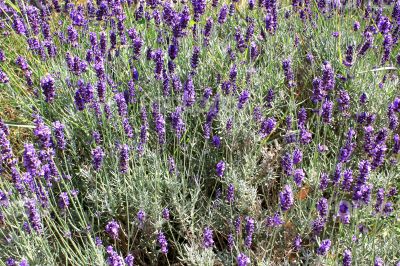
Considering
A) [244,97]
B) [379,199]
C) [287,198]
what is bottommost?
[379,199]

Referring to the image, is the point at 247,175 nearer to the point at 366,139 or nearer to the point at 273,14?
the point at 366,139

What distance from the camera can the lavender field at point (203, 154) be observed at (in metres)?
2.19

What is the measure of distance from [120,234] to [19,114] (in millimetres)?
1461

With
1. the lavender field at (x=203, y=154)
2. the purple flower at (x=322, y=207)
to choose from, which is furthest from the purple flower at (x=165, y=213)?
the purple flower at (x=322, y=207)

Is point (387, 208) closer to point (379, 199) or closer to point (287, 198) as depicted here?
point (379, 199)

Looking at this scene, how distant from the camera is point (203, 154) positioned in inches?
101

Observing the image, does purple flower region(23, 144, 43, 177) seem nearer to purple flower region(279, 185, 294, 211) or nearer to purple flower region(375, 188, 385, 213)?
purple flower region(279, 185, 294, 211)

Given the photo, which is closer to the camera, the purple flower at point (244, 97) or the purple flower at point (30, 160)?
the purple flower at point (30, 160)

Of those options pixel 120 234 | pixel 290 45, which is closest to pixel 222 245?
pixel 120 234

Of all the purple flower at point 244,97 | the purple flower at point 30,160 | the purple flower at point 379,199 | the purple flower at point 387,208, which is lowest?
the purple flower at point 387,208

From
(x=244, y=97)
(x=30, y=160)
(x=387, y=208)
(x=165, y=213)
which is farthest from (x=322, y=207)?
(x=30, y=160)

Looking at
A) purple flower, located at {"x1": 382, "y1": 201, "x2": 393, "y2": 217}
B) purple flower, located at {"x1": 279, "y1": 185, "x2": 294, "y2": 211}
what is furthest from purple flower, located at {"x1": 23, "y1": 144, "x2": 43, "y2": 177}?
purple flower, located at {"x1": 382, "y1": 201, "x2": 393, "y2": 217}

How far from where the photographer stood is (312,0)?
4.38 m

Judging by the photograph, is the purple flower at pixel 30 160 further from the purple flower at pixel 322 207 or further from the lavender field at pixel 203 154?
the purple flower at pixel 322 207
